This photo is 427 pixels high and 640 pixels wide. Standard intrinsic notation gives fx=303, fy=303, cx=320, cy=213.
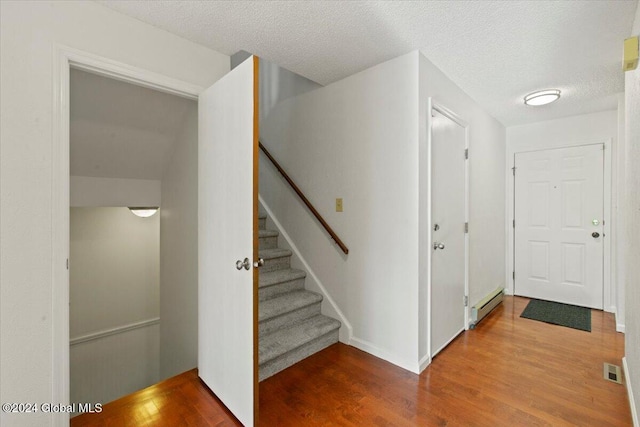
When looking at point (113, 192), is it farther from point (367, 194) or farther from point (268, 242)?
point (367, 194)

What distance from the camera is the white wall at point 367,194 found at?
2.30 metres

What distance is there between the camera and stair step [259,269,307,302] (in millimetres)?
2736

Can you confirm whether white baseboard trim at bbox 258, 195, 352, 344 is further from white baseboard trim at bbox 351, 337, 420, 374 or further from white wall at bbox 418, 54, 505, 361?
white wall at bbox 418, 54, 505, 361

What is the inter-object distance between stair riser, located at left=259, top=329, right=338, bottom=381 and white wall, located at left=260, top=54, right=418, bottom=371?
8.5 inches

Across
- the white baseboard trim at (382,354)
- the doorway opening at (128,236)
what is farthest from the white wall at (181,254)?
the white baseboard trim at (382,354)

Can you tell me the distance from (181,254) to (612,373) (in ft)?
11.7

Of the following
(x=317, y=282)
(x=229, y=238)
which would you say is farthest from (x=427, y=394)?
(x=229, y=238)

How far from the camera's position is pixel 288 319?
2670 millimetres

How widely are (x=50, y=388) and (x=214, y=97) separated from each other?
184cm

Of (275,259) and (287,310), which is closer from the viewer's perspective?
(287,310)

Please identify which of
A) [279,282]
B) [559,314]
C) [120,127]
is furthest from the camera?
[559,314]

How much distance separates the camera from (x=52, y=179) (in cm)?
158

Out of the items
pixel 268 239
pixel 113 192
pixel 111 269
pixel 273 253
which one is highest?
pixel 113 192

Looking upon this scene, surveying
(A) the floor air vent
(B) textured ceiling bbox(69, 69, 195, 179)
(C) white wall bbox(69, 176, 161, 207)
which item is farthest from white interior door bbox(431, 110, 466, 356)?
(C) white wall bbox(69, 176, 161, 207)
